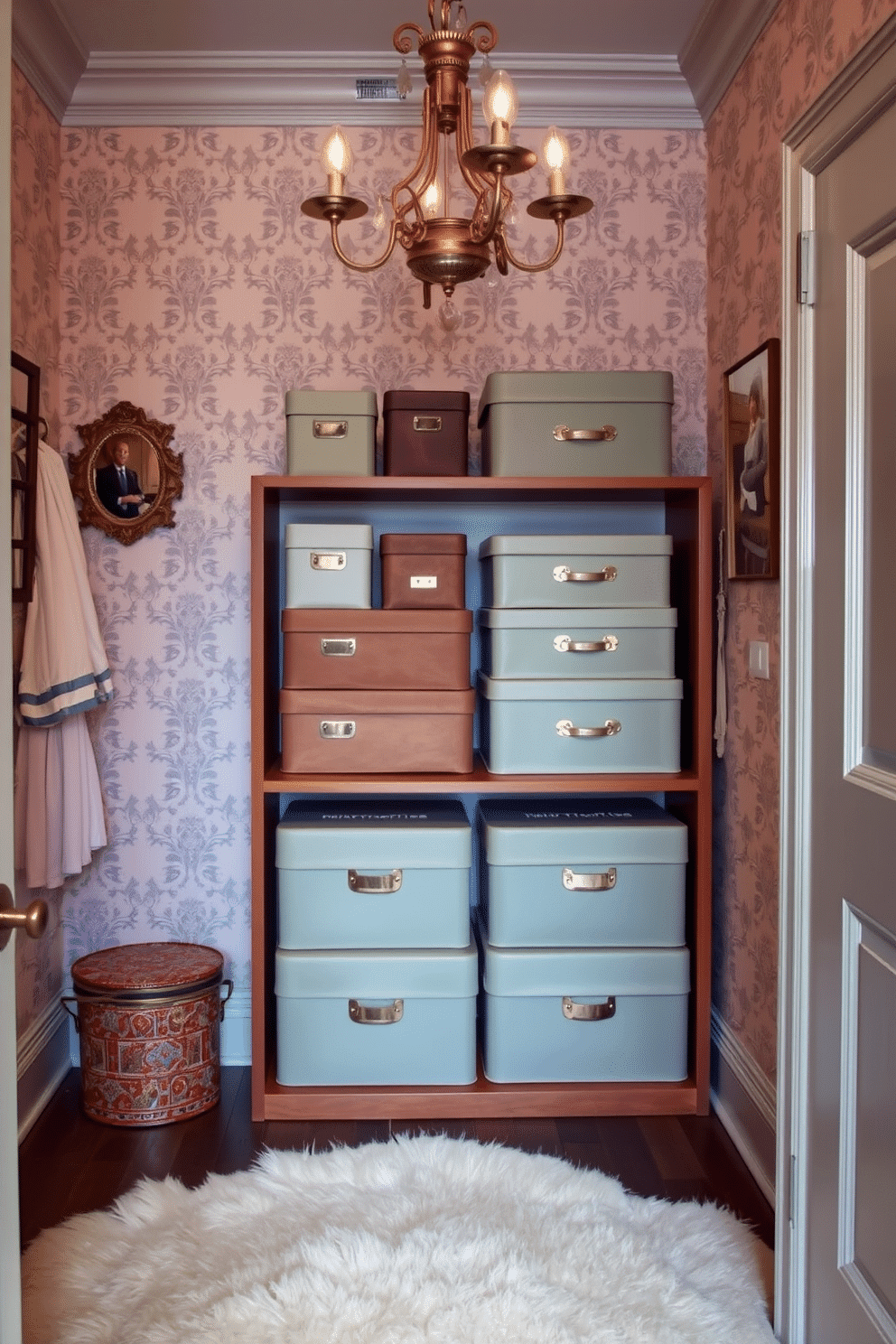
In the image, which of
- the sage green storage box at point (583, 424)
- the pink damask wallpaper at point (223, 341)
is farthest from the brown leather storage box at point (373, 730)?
the sage green storage box at point (583, 424)

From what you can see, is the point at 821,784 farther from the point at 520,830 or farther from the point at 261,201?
the point at 261,201

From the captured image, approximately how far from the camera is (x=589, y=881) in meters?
2.63

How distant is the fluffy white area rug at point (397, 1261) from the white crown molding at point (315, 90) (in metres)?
2.58

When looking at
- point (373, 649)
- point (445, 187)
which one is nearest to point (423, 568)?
point (373, 649)

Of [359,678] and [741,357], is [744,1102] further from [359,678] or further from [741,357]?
[741,357]

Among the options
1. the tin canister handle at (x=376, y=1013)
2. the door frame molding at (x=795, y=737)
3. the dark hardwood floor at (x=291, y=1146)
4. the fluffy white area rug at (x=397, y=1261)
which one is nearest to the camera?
the door frame molding at (x=795, y=737)

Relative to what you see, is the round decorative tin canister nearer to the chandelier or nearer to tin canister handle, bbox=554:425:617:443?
tin canister handle, bbox=554:425:617:443

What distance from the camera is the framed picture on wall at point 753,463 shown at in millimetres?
2326

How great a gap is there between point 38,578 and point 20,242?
0.81m

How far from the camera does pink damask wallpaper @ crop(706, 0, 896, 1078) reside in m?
2.29

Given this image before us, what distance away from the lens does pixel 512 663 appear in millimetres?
2637

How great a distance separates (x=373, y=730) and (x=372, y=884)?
1.19ft

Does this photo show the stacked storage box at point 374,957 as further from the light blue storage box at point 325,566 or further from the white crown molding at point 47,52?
the white crown molding at point 47,52

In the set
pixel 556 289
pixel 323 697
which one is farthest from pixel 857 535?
pixel 556 289
